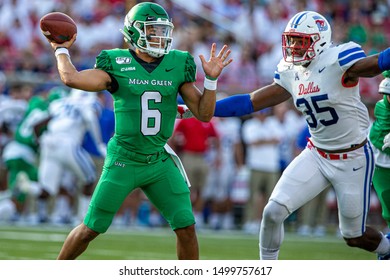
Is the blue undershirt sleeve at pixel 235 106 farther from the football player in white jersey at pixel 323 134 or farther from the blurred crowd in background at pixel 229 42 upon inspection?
the blurred crowd in background at pixel 229 42

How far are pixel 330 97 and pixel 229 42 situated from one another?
882 centimetres

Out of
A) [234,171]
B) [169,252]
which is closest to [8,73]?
[234,171]

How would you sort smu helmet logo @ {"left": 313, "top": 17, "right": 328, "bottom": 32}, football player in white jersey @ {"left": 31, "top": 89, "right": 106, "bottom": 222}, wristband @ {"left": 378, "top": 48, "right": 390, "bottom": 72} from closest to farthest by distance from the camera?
wristband @ {"left": 378, "top": 48, "right": 390, "bottom": 72}, smu helmet logo @ {"left": 313, "top": 17, "right": 328, "bottom": 32}, football player in white jersey @ {"left": 31, "top": 89, "right": 106, "bottom": 222}

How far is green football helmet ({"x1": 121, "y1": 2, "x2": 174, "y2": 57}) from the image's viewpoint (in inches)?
229

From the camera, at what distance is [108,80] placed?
5719 mm

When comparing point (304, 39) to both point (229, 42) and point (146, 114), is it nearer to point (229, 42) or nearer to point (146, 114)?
point (146, 114)

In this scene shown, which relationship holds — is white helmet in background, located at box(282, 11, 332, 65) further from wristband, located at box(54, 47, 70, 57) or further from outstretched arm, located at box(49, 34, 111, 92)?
wristband, located at box(54, 47, 70, 57)

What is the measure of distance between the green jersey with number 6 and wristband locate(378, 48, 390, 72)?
3.78 feet

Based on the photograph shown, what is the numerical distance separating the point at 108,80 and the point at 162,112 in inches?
15.4

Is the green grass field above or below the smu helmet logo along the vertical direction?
below

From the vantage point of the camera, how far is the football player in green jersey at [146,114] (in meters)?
5.74

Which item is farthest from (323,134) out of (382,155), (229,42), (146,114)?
(229,42)

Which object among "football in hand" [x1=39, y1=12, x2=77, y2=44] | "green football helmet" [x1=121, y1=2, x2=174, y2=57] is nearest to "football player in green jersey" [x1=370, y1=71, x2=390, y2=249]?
"green football helmet" [x1=121, y1=2, x2=174, y2=57]
